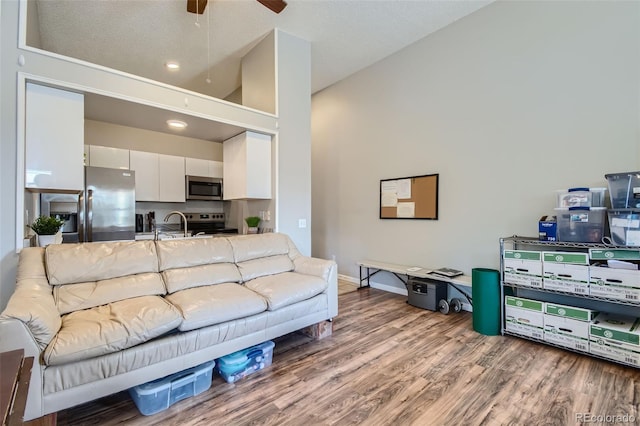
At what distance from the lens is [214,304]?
6.77ft

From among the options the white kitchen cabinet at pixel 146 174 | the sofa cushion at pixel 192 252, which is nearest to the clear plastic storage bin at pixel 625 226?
the sofa cushion at pixel 192 252

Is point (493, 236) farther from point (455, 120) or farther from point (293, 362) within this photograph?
point (293, 362)

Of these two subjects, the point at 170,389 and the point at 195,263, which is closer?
the point at 170,389

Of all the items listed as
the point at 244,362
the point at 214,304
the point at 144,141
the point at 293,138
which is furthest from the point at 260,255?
the point at 144,141

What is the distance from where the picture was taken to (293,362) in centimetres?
234

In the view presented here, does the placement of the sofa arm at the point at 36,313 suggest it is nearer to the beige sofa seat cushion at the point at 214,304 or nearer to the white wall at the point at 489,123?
the beige sofa seat cushion at the point at 214,304

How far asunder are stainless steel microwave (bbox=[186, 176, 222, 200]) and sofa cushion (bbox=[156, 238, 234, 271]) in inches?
85.2

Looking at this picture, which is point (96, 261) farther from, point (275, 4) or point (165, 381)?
point (275, 4)

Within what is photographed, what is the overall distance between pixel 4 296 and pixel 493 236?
4.44m

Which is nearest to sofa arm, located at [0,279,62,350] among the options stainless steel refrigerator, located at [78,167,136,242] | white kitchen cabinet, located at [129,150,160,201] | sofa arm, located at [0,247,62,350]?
sofa arm, located at [0,247,62,350]

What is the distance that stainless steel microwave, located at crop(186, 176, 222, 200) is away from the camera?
4707 mm

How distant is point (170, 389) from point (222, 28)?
3.84 meters

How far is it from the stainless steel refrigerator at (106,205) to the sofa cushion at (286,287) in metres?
2.33

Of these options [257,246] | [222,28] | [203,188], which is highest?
[222,28]
